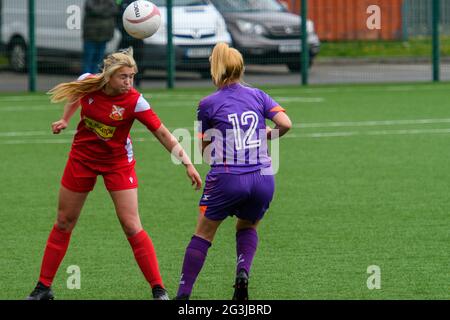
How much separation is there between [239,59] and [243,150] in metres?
0.61

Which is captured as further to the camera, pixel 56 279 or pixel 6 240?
pixel 6 240

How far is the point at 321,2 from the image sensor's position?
91.6 feet

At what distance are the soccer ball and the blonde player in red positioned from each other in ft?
4.08

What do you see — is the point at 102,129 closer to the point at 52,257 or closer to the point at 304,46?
the point at 52,257

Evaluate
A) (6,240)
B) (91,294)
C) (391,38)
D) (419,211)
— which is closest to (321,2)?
(391,38)

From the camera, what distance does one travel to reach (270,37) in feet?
88.3

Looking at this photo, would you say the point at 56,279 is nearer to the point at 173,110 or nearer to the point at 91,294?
the point at 91,294

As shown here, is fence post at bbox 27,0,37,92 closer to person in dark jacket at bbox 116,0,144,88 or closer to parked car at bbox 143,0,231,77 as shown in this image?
person in dark jacket at bbox 116,0,144,88

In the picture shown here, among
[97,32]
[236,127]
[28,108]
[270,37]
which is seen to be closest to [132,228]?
[236,127]

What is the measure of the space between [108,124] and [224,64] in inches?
34.9

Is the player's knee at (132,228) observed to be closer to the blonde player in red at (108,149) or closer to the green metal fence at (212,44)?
the blonde player in red at (108,149)

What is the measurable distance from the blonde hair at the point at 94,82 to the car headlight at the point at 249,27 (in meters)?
18.9

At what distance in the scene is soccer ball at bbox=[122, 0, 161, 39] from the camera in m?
9.61

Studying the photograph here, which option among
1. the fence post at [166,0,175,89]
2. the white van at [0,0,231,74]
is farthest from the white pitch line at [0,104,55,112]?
the fence post at [166,0,175,89]
